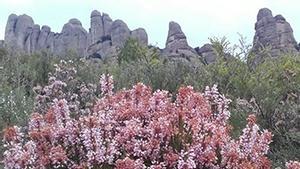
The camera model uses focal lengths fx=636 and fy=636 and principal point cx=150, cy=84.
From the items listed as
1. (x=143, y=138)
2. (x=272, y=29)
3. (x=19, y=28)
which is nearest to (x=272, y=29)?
(x=272, y=29)

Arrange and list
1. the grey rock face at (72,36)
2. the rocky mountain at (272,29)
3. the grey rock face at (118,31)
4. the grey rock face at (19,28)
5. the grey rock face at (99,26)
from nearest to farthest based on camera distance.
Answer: the rocky mountain at (272,29) < the grey rock face at (118,31) < the grey rock face at (72,36) < the grey rock face at (99,26) < the grey rock face at (19,28)

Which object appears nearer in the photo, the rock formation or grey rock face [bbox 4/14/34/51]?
the rock formation

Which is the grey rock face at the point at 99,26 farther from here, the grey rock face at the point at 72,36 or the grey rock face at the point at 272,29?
the grey rock face at the point at 272,29

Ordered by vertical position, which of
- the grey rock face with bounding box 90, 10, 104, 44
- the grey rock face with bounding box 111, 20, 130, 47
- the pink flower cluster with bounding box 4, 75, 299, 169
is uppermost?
the grey rock face with bounding box 90, 10, 104, 44

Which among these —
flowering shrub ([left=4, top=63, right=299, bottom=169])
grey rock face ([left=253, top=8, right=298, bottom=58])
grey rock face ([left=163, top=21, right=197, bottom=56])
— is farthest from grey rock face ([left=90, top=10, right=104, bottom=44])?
flowering shrub ([left=4, top=63, right=299, bottom=169])

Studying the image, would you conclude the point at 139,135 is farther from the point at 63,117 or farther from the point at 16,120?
the point at 16,120

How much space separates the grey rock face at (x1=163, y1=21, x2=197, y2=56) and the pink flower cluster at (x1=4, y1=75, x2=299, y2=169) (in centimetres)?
3498

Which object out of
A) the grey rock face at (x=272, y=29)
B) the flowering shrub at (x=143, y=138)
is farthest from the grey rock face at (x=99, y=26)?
the flowering shrub at (x=143, y=138)

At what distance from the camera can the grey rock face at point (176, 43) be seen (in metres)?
41.7

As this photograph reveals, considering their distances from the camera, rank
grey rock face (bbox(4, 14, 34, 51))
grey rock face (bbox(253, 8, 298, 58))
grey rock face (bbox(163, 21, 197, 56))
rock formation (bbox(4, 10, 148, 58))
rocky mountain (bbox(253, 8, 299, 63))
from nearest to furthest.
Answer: rocky mountain (bbox(253, 8, 299, 63)) < grey rock face (bbox(253, 8, 298, 58)) < grey rock face (bbox(163, 21, 197, 56)) < rock formation (bbox(4, 10, 148, 58)) < grey rock face (bbox(4, 14, 34, 51))

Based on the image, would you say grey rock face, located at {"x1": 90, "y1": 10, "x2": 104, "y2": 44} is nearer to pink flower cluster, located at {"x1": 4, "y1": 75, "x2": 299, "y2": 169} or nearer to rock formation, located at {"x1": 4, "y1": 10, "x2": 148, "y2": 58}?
rock formation, located at {"x1": 4, "y1": 10, "x2": 148, "y2": 58}

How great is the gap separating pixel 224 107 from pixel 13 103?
13.0ft

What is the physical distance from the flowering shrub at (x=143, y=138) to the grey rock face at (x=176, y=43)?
34961 mm

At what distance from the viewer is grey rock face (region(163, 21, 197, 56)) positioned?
41.7 meters
